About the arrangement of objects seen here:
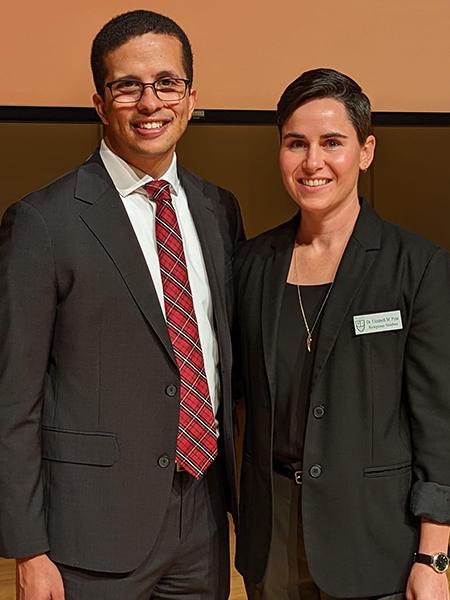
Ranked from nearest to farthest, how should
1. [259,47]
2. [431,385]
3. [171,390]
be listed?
[431,385] < [171,390] < [259,47]

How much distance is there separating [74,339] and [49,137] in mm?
1738

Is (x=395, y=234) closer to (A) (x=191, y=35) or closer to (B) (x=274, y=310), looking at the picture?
(B) (x=274, y=310)

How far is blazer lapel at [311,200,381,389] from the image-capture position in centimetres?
192

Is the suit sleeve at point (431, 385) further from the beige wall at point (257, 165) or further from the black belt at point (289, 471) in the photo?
the beige wall at point (257, 165)

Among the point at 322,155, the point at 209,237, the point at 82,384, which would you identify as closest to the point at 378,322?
the point at 322,155

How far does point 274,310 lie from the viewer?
2.02 metres

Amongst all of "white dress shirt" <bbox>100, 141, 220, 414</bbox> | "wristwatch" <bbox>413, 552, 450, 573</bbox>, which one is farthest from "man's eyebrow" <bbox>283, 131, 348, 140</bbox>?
"wristwatch" <bbox>413, 552, 450, 573</bbox>

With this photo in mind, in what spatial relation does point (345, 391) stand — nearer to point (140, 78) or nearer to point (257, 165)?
point (140, 78)

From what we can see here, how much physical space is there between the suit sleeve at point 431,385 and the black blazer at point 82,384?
519 mm

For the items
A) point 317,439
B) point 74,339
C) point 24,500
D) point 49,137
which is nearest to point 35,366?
point 74,339

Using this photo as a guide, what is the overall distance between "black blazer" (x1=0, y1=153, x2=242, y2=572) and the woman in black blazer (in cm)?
24

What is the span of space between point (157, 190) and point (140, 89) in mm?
228

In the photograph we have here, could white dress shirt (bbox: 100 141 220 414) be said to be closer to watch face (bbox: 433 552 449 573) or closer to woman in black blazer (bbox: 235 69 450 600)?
woman in black blazer (bbox: 235 69 450 600)

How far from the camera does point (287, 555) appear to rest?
2.03 m
